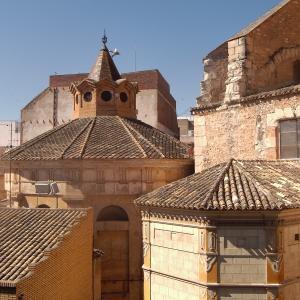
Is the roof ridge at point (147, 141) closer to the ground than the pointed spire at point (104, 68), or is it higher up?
closer to the ground

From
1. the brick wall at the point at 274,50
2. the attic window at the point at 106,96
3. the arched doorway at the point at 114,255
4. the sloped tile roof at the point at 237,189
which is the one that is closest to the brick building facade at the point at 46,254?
the arched doorway at the point at 114,255

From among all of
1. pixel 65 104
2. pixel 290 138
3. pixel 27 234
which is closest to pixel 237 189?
pixel 290 138

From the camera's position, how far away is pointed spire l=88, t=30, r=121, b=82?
24.8 metres

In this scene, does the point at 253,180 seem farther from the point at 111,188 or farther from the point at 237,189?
the point at 111,188

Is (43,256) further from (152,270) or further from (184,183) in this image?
(184,183)

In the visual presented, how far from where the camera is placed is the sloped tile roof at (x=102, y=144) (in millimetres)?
19422

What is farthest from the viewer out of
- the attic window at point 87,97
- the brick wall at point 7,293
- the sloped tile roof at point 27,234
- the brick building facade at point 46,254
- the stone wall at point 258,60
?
the attic window at point 87,97

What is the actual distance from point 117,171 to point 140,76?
53.4ft

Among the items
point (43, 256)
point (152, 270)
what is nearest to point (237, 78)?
point (152, 270)

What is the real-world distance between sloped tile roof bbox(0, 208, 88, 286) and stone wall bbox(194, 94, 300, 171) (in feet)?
15.7

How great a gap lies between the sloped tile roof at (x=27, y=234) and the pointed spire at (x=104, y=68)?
935 centimetres

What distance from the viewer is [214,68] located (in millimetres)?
20094

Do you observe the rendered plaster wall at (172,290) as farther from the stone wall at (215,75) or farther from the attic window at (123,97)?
the attic window at (123,97)

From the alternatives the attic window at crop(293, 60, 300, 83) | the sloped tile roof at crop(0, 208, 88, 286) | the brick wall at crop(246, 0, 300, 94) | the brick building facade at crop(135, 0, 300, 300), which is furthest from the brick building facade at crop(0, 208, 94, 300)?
the attic window at crop(293, 60, 300, 83)
